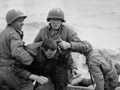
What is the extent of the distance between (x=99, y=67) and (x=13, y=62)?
1.45 meters

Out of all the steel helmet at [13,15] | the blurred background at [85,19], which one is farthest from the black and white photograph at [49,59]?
the blurred background at [85,19]

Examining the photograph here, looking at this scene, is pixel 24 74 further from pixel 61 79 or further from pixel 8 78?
pixel 61 79

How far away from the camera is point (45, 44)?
495 cm

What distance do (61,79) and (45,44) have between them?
71 centimetres

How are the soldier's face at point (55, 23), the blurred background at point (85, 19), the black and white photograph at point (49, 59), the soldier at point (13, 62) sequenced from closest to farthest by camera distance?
the soldier at point (13, 62)
the black and white photograph at point (49, 59)
the soldier's face at point (55, 23)
the blurred background at point (85, 19)

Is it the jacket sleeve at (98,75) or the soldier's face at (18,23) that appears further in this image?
the jacket sleeve at (98,75)

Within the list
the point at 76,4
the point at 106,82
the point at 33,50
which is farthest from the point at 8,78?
the point at 76,4

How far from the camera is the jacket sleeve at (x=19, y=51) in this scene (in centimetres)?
479

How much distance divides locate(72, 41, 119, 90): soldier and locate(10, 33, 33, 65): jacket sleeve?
0.88 metres

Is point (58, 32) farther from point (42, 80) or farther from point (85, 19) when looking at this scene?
point (85, 19)

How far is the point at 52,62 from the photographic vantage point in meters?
5.22

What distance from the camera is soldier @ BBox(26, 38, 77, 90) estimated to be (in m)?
4.99

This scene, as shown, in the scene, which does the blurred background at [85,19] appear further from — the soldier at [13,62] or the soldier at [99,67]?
the soldier at [13,62]

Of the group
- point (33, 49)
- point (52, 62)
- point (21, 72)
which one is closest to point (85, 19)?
point (52, 62)
